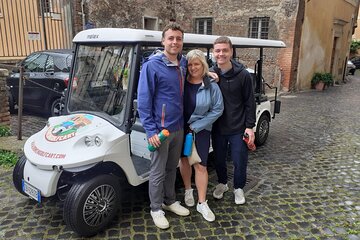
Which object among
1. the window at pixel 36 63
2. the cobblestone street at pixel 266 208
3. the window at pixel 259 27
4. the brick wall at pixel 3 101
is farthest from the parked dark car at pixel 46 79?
the window at pixel 259 27

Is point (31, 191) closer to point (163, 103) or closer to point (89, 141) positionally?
point (89, 141)

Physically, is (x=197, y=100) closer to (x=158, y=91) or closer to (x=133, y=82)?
(x=158, y=91)

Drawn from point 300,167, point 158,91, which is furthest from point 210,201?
point 300,167

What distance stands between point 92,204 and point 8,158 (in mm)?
2599

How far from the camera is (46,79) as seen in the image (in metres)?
7.04

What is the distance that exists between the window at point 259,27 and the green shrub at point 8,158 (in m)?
11.8

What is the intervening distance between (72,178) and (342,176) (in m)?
3.85

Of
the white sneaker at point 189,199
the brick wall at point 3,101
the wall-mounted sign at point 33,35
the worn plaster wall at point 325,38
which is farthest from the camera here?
the worn plaster wall at point 325,38

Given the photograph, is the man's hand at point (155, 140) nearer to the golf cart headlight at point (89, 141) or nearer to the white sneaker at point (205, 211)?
the golf cart headlight at point (89, 141)

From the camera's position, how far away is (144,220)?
3344mm

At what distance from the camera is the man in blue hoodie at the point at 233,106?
3305 mm

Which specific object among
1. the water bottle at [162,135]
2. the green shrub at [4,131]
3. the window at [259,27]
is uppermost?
the window at [259,27]

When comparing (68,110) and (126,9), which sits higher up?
(126,9)

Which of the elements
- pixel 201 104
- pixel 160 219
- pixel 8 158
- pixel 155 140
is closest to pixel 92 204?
pixel 160 219
